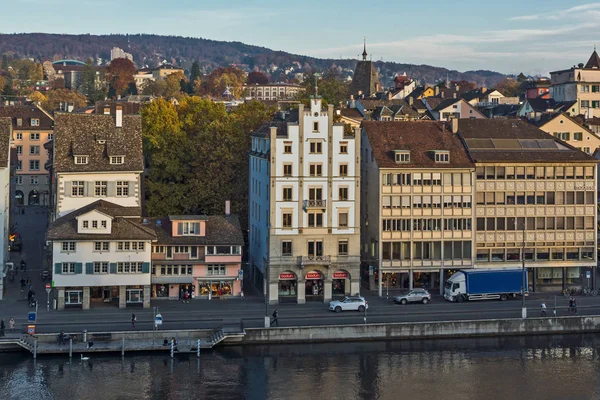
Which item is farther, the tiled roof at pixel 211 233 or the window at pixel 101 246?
the tiled roof at pixel 211 233

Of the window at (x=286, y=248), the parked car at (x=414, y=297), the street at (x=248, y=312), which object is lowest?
the street at (x=248, y=312)

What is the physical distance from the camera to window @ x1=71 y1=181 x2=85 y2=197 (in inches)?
3275

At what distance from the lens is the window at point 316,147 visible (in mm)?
81125

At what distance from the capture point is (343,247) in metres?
81.9

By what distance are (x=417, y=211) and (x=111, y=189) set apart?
955 inches

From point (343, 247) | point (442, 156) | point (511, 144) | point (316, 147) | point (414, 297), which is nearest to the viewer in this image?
point (414, 297)

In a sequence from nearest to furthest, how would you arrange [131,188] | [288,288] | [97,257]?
1. [97,257]
2. [288,288]
3. [131,188]

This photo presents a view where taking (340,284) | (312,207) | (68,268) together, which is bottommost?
(340,284)

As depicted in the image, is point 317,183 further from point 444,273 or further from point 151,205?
point 151,205

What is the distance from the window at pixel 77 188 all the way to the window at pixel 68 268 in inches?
318

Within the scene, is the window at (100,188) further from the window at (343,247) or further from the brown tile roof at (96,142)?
the window at (343,247)

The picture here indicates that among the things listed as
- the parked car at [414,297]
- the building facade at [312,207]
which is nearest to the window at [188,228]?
the building facade at [312,207]

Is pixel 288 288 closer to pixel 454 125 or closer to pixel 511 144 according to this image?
pixel 454 125

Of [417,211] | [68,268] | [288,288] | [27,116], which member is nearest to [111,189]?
[68,268]
